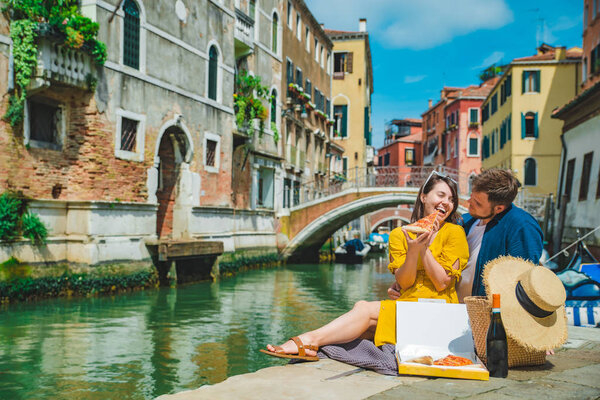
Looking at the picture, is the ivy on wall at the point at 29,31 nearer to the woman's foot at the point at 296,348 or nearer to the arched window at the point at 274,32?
the woman's foot at the point at 296,348

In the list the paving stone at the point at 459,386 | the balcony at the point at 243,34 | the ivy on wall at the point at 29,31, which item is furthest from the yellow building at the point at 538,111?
the paving stone at the point at 459,386

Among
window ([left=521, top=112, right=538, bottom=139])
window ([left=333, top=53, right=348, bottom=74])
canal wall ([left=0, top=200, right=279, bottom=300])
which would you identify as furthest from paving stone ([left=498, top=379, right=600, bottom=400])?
window ([left=333, top=53, right=348, bottom=74])

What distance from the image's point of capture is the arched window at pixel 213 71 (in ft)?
49.0

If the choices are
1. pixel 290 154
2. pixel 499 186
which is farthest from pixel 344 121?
pixel 499 186

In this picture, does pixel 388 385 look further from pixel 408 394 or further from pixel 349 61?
pixel 349 61

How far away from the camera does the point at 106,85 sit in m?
11.0

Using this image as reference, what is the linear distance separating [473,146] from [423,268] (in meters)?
33.5

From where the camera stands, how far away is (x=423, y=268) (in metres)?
3.14

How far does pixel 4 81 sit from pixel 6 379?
5.28 meters

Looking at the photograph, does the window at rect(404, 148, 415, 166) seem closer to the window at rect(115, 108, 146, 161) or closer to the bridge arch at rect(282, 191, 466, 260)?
the bridge arch at rect(282, 191, 466, 260)

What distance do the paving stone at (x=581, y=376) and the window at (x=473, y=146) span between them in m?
33.3

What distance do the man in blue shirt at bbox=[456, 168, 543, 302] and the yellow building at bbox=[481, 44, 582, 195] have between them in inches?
827

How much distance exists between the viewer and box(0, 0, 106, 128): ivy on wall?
9.18 m

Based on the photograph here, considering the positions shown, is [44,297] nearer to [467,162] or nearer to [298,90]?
[298,90]
